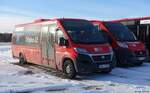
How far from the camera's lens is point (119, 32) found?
17922 mm

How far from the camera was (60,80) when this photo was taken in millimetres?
12906

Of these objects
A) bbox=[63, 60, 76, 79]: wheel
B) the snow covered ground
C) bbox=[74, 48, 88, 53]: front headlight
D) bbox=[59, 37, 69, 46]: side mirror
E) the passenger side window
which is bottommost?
the snow covered ground

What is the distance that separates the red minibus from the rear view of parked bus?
2.90 meters

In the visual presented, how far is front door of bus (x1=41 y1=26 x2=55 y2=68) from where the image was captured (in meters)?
14.8

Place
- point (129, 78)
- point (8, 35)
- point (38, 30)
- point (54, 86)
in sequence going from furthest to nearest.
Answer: point (8, 35) → point (38, 30) → point (129, 78) → point (54, 86)

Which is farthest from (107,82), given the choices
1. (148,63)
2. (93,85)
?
(148,63)

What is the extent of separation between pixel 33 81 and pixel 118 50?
236 inches

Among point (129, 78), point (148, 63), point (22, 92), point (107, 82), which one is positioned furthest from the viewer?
point (148, 63)

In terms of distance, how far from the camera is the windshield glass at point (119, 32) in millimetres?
17672

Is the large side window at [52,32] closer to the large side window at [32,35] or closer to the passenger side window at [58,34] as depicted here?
the passenger side window at [58,34]

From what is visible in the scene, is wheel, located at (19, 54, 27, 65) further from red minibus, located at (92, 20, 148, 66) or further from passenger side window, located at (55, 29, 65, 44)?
passenger side window, located at (55, 29, 65, 44)

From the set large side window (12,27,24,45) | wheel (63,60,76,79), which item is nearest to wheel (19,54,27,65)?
large side window (12,27,24,45)

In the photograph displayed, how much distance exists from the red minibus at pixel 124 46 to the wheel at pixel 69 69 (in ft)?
14.0

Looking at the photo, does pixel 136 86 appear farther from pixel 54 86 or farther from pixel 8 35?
pixel 8 35
